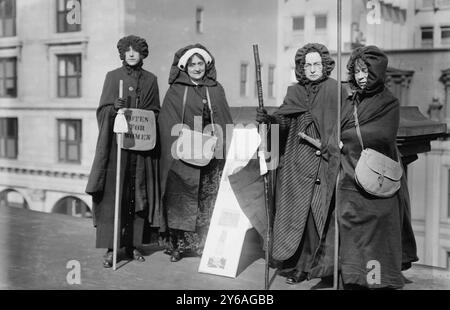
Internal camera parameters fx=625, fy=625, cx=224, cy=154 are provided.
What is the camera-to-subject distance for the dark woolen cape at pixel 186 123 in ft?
16.0

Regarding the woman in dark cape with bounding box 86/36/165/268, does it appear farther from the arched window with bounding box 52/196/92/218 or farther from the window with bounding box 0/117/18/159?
the arched window with bounding box 52/196/92/218

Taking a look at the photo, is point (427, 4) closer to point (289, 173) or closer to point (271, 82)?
point (271, 82)

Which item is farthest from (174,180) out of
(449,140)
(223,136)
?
(449,140)

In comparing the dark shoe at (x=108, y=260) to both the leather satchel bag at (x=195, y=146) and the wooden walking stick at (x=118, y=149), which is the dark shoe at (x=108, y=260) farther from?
the leather satchel bag at (x=195, y=146)

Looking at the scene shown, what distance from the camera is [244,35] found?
12688mm

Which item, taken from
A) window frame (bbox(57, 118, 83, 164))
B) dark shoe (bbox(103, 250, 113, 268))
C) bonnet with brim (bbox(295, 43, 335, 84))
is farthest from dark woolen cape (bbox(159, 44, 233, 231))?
window frame (bbox(57, 118, 83, 164))

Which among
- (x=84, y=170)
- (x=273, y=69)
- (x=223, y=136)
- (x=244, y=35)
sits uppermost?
(x=244, y=35)

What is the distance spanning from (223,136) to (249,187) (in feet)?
1.81

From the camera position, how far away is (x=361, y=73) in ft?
12.7

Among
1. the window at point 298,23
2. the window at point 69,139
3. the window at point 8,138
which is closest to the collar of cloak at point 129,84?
the window at point 298,23

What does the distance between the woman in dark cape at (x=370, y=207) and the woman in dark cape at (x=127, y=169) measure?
1.67 metres

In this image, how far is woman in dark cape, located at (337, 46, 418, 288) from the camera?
152 inches

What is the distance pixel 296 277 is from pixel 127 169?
5.09 ft
